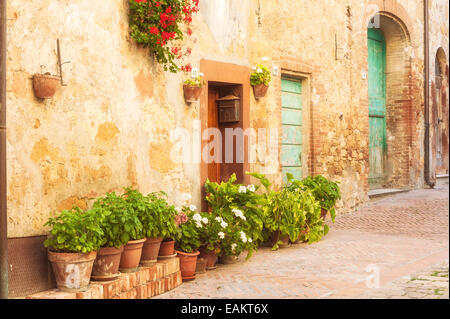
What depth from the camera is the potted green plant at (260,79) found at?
8.58 meters

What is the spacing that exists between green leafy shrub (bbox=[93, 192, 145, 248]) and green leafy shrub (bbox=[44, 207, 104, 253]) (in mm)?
82

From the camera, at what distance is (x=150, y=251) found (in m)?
5.58

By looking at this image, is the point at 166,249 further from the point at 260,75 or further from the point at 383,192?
the point at 383,192

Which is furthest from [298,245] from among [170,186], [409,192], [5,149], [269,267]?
[409,192]

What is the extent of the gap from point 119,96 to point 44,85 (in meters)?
1.19

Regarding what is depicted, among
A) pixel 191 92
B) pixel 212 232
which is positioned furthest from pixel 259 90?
pixel 212 232

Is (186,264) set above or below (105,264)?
below

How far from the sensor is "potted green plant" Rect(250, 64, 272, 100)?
8.58 m

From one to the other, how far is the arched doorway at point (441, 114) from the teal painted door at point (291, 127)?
23.8 ft

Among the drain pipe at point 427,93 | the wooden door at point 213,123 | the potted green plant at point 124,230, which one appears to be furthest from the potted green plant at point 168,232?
the drain pipe at point 427,93

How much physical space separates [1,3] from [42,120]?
121 centimetres

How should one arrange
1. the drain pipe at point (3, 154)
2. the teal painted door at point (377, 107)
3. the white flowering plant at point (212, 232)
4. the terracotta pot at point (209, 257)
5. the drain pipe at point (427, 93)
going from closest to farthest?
1. the drain pipe at point (3, 154)
2. the white flowering plant at point (212, 232)
3. the terracotta pot at point (209, 257)
4. the teal painted door at point (377, 107)
5. the drain pipe at point (427, 93)

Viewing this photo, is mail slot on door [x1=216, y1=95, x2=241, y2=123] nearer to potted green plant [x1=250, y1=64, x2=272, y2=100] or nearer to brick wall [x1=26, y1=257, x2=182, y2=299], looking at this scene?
potted green plant [x1=250, y1=64, x2=272, y2=100]

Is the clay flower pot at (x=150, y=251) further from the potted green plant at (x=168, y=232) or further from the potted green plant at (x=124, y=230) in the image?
the potted green plant at (x=124, y=230)
